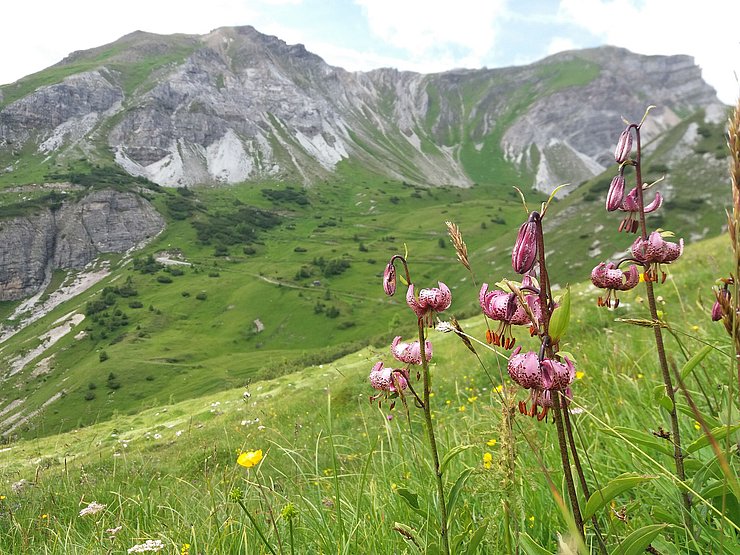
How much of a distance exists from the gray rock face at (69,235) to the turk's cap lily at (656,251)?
179m

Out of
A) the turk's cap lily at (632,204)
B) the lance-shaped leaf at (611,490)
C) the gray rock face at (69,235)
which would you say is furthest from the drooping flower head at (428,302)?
the gray rock face at (69,235)

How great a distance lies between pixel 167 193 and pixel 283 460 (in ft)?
662

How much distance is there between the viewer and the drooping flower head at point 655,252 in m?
2.27

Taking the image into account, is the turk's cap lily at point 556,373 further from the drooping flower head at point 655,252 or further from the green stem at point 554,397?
the drooping flower head at point 655,252

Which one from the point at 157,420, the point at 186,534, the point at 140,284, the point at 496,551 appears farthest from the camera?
the point at 140,284

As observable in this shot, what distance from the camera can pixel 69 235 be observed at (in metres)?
158

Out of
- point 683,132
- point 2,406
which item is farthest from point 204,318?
point 683,132

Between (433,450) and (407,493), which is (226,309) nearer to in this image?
(407,493)

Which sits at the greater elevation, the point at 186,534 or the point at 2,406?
the point at 186,534

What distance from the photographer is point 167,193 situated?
626 ft

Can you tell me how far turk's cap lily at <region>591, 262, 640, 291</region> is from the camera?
2.21 meters

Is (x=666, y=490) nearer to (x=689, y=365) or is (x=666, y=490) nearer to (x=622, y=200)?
(x=689, y=365)

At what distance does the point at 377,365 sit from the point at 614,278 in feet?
4.11

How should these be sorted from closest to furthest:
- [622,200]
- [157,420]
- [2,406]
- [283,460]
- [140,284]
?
[622,200], [283,460], [157,420], [2,406], [140,284]
